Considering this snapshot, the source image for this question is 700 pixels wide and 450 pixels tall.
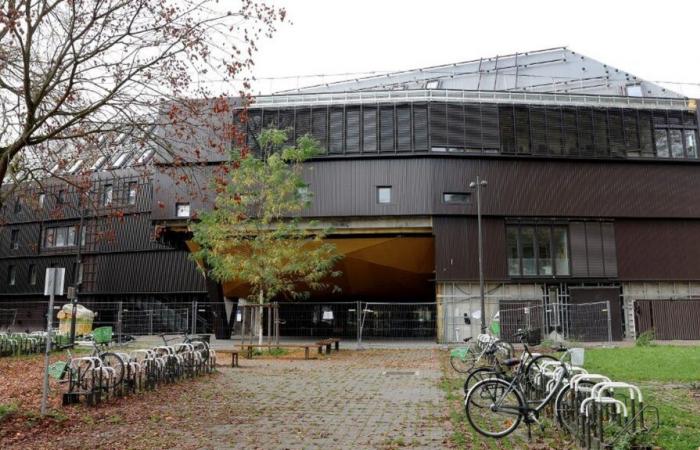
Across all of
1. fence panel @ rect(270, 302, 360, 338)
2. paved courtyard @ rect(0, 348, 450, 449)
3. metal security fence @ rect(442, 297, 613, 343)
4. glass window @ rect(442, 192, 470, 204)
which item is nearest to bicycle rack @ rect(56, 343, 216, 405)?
paved courtyard @ rect(0, 348, 450, 449)

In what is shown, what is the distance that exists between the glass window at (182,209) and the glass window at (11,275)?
96.3 feet

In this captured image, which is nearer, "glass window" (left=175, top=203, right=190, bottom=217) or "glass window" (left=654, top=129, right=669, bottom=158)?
"glass window" (left=654, top=129, right=669, bottom=158)

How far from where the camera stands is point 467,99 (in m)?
31.5

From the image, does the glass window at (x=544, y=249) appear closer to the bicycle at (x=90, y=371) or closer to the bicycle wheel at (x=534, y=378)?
the bicycle wheel at (x=534, y=378)

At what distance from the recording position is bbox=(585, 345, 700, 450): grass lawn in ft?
24.1

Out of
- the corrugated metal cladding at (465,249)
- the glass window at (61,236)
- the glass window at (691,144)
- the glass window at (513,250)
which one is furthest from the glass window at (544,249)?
the glass window at (61,236)

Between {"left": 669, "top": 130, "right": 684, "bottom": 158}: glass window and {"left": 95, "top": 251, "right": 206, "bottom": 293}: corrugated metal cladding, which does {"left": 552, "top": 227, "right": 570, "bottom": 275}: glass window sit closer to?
{"left": 669, "top": 130, "right": 684, "bottom": 158}: glass window

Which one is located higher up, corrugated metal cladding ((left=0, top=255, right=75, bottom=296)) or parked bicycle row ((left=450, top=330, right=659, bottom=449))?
corrugated metal cladding ((left=0, top=255, right=75, bottom=296))

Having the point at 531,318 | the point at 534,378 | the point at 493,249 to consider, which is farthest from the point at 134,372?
the point at 531,318

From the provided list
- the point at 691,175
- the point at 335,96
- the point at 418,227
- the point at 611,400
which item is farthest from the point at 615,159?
the point at 611,400

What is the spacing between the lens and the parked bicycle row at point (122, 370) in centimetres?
1020

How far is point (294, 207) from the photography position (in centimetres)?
2311

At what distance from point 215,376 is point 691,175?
29.0m

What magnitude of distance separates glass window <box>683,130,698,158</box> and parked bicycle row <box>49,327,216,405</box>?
29380mm
